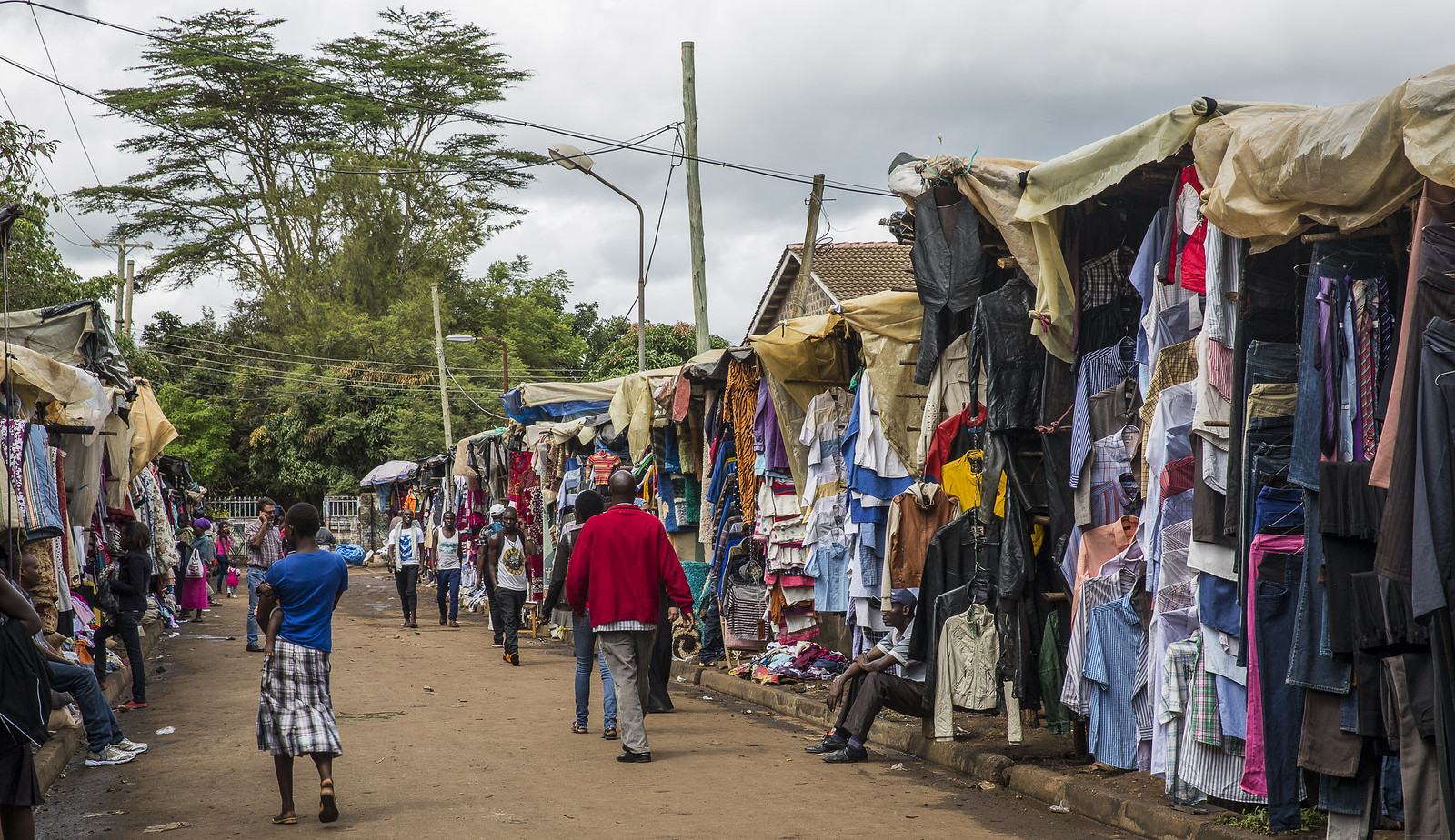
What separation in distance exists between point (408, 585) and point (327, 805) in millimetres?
15482

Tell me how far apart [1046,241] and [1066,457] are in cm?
143

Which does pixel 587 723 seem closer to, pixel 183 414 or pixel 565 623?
pixel 565 623

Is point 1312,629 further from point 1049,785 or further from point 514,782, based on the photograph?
point 514,782

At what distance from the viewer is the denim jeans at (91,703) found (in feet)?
27.9

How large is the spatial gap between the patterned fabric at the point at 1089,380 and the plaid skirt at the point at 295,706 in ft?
15.5

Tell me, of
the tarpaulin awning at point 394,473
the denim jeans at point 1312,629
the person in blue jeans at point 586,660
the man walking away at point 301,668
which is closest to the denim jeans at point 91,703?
the man walking away at point 301,668

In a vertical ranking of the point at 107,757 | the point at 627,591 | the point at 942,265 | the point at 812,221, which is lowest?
the point at 107,757

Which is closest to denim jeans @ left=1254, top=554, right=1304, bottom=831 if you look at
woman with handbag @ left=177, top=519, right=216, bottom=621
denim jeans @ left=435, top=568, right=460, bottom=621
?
denim jeans @ left=435, top=568, right=460, bottom=621

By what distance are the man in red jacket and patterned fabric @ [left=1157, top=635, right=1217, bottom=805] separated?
3.61 metres

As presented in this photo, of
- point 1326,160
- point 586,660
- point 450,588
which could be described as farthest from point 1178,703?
point 450,588

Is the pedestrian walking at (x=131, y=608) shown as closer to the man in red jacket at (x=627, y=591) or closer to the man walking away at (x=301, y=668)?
the man in red jacket at (x=627, y=591)

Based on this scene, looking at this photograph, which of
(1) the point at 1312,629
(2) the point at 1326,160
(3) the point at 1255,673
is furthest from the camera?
(3) the point at 1255,673

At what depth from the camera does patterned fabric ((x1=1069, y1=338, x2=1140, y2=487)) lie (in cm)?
760

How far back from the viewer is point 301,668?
7.09 meters
